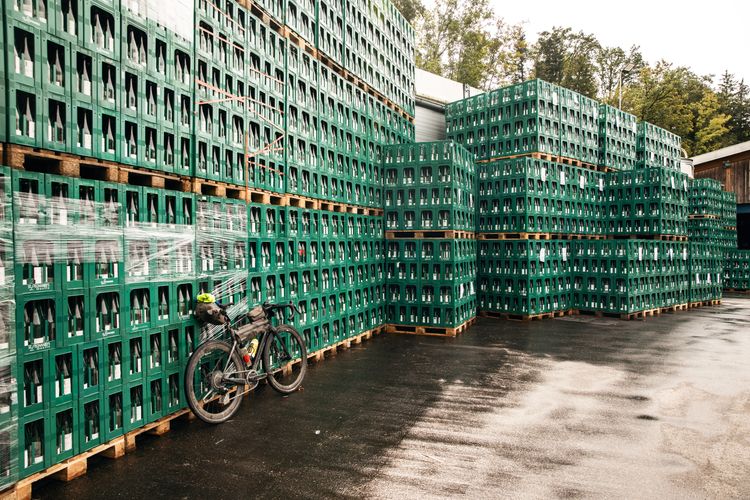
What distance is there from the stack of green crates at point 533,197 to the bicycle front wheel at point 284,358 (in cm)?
760

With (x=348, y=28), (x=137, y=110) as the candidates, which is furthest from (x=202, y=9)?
(x=348, y=28)

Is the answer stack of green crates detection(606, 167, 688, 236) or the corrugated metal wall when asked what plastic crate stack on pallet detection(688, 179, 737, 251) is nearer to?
stack of green crates detection(606, 167, 688, 236)

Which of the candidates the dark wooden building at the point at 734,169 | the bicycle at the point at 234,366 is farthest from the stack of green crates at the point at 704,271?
the bicycle at the point at 234,366

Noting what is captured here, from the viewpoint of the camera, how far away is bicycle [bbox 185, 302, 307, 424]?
507cm

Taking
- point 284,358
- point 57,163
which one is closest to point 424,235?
point 284,358

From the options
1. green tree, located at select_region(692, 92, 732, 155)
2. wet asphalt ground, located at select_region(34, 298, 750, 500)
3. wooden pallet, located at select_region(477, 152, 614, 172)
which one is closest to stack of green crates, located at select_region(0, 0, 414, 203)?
wet asphalt ground, located at select_region(34, 298, 750, 500)

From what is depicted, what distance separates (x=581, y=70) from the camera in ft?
129

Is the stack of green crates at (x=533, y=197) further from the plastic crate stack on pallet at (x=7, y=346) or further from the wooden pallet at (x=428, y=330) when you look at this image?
the plastic crate stack on pallet at (x=7, y=346)

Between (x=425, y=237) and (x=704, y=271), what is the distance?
11.4 m

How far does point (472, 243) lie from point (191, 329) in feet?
26.6

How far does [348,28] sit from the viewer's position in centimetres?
950

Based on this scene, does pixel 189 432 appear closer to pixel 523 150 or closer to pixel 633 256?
pixel 523 150

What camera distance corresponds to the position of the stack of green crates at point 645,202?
1377 cm

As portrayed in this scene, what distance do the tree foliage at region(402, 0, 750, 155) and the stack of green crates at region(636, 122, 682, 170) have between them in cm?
1571
